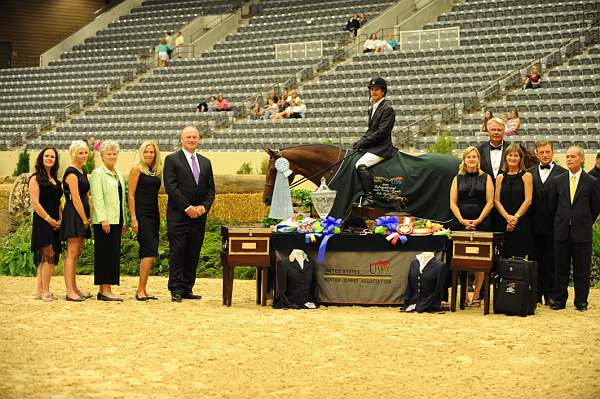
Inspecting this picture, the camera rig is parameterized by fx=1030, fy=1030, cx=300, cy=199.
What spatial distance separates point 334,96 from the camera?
2667 cm

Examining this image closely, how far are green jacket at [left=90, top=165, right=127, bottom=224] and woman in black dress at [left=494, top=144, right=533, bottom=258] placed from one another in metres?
4.02

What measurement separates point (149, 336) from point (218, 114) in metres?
19.5

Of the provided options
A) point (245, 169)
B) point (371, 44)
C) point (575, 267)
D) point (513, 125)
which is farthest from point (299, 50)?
point (575, 267)

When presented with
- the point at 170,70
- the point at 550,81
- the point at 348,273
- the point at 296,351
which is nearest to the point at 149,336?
the point at 296,351

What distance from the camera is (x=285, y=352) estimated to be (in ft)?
26.4

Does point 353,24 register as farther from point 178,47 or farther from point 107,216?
point 107,216

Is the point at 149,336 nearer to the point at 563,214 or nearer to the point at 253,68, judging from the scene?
the point at 563,214

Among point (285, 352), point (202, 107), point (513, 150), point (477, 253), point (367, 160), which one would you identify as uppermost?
point (202, 107)

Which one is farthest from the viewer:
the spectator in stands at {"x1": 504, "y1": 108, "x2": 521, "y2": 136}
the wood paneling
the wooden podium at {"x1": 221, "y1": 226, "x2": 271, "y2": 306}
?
the wood paneling

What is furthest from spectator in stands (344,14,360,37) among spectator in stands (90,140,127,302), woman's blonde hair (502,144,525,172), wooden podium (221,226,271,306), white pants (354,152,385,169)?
wooden podium (221,226,271,306)

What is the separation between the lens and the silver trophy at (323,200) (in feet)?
36.6

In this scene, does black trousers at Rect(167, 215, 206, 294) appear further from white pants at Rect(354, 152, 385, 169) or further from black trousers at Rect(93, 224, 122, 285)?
white pants at Rect(354, 152, 385, 169)

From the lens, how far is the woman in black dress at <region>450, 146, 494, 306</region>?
35.6ft

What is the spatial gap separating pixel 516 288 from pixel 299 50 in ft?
67.8
